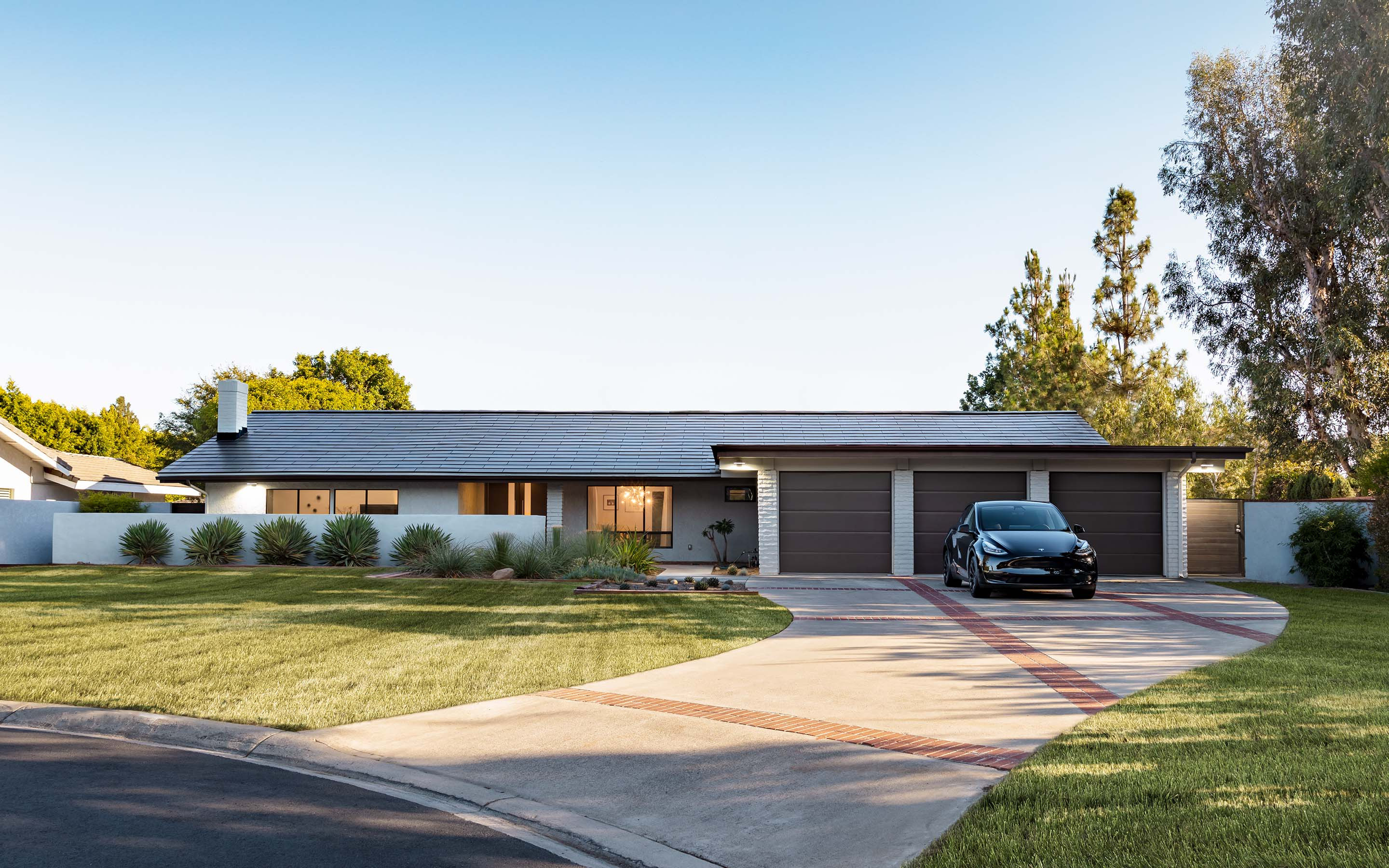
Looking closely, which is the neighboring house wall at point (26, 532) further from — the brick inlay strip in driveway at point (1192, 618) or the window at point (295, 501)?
the brick inlay strip in driveway at point (1192, 618)

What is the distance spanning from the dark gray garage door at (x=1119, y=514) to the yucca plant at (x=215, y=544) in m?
19.9

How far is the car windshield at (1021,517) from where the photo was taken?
1758 centimetres

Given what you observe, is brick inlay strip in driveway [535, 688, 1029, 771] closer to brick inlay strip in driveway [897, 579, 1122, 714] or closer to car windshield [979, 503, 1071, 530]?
brick inlay strip in driveway [897, 579, 1122, 714]

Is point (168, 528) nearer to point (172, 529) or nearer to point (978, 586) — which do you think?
point (172, 529)

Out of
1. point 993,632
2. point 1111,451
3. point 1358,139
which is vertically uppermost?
point 1358,139

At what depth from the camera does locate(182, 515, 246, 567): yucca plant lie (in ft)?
73.5

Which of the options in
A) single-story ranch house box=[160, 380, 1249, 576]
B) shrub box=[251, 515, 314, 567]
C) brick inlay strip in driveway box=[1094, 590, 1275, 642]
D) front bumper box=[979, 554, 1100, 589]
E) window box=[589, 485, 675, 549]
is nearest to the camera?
brick inlay strip in driveway box=[1094, 590, 1275, 642]

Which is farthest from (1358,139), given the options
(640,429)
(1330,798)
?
(1330,798)

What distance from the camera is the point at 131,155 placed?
2006 centimetres

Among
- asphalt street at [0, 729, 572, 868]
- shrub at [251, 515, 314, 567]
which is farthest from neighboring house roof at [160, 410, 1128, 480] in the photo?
asphalt street at [0, 729, 572, 868]

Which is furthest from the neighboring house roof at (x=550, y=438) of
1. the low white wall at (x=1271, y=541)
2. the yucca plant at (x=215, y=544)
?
the low white wall at (x=1271, y=541)

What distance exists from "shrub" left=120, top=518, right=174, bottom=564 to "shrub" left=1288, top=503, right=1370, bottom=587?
1031 inches

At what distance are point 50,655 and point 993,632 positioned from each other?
10.8 m

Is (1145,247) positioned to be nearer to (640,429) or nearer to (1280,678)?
(640,429)
